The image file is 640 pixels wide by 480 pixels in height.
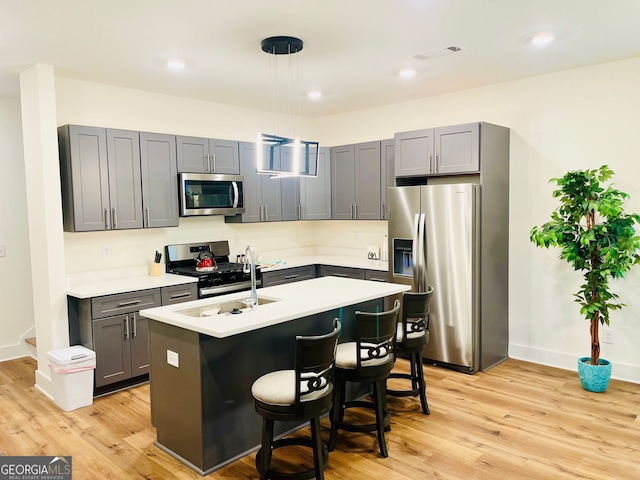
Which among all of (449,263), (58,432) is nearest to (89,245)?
(58,432)

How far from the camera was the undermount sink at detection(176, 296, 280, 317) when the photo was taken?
317 centimetres

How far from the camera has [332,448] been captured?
10.2 ft

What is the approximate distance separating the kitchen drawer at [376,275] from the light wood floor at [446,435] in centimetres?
123

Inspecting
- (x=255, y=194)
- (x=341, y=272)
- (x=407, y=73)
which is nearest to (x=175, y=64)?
(x=255, y=194)

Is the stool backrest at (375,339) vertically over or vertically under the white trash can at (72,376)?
over

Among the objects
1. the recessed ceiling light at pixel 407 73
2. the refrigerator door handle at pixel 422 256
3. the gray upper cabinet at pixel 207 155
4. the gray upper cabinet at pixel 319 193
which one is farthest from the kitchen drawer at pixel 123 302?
the recessed ceiling light at pixel 407 73

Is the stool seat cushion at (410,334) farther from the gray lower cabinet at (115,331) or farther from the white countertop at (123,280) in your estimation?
the gray lower cabinet at (115,331)

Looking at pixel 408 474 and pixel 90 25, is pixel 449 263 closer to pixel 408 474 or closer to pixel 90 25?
pixel 408 474

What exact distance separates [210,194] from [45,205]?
157 centimetres

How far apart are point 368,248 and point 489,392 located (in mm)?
2378

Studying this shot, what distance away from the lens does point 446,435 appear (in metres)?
3.34

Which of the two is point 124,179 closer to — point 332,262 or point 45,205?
point 45,205

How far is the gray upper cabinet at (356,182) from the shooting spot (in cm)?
564

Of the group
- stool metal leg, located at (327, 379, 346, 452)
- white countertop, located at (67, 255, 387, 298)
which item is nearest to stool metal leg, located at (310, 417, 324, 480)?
stool metal leg, located at (327, 379, 346, 452)
